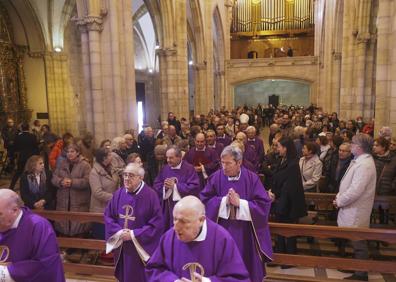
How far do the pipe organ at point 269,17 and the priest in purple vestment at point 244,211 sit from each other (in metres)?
29.1

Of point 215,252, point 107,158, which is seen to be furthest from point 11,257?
point 107,158

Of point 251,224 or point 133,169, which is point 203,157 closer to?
point 251,224

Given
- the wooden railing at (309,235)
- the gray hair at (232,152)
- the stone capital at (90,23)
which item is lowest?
the wooden railing at (309,235)

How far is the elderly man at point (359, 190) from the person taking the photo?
4160mm

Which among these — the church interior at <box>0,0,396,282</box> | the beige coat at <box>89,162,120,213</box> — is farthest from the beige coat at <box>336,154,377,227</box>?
the beige coat at <box>89,162,120,213</box>

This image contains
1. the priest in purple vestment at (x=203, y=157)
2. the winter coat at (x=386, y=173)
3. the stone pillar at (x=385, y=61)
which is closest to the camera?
the winter coat at (x=386, y=173)

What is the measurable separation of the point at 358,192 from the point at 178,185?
6.98 ft

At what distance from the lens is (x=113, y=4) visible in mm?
9406

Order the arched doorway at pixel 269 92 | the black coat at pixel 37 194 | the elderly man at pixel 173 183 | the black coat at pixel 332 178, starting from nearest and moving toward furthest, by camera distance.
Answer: the elderly man at pixel 173 183
the black coat at pixel 37 194
the black coat at pixel 332 178
the arched doorway at pixel 269 92

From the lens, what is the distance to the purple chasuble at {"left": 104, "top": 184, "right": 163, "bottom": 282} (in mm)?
3750

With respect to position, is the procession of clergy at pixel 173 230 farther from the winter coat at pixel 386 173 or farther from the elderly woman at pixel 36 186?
the winter coat at pixel 386 173

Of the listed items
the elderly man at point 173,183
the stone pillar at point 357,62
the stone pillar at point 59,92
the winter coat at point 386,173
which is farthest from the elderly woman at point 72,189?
the stone pillar at point 59,92

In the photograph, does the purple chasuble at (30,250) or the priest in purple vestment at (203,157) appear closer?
the purple chasuble at (30,250)

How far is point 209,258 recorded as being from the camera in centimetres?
257
